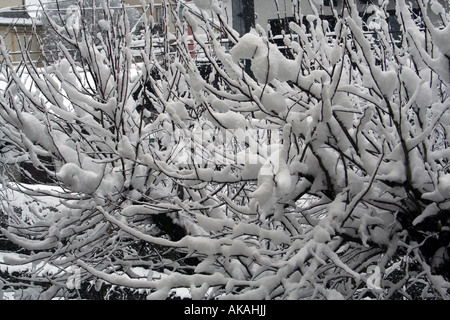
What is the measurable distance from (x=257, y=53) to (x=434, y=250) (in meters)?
1.51

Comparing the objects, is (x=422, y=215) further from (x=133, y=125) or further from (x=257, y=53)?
(x=133, y=125)

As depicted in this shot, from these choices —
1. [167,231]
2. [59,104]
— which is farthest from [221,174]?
[59,104]

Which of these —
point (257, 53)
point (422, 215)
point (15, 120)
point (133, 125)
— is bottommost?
point (422, 215)

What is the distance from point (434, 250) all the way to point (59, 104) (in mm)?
2961

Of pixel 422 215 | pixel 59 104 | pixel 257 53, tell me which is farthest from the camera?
pixel 59 104

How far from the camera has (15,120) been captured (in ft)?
10.0

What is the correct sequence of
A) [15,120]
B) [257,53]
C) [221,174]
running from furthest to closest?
[15,120] < [221,174] < [257,53]

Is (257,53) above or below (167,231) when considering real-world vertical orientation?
above

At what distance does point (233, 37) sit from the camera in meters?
2.51

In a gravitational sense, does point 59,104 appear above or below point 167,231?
above
